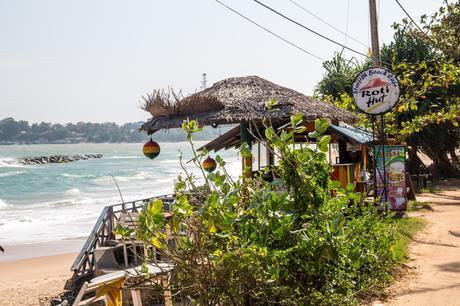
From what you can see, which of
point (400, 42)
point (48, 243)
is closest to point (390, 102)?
point (400, 42)

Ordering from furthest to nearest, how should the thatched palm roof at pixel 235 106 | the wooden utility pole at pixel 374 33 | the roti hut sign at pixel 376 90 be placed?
the wooden utility pole at pixel 374 33
the thatched palm roof at pixel 235 106
the roti hut sign at pixel 376 90

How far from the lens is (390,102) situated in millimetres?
8711

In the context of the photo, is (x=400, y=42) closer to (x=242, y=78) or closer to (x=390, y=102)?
(x=242, y=78)

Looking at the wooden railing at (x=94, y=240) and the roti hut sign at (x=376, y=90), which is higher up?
the roti hut sign at (x=376, y=90)

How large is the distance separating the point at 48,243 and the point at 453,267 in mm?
15365

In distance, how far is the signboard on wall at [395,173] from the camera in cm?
1028

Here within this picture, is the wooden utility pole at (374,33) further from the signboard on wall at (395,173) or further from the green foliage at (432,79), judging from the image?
the green foliage at (432,79)

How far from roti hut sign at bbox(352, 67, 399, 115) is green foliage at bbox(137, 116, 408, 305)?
13.7 ft

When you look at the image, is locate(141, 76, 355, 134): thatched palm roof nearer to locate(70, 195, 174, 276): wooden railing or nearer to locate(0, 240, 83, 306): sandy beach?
locate(70, 195, 174, 276): wooden railing

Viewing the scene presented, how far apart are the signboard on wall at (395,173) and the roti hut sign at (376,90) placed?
5.33 feet

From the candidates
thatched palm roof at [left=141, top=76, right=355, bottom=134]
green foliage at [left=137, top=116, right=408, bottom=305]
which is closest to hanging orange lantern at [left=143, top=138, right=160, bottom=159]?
thatched palm roof at [left=141, top=76, right=355, bottom=134]

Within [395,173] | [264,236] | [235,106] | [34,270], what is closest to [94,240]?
[235,106]

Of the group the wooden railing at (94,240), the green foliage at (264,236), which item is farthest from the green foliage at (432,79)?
the green foliage at (264,236)

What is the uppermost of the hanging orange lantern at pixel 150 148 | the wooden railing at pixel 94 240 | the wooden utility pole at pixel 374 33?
the wooden utility pole at pixel 374 33
